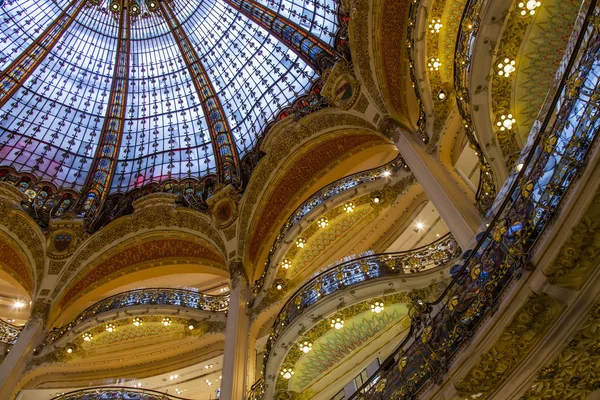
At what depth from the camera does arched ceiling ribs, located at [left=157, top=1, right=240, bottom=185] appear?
16141mm

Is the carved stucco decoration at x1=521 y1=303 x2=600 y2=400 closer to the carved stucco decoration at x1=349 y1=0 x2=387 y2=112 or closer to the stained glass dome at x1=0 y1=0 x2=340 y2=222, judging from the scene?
the carved stucco decoration at x1=349 y1=0 x2=387 y2=112

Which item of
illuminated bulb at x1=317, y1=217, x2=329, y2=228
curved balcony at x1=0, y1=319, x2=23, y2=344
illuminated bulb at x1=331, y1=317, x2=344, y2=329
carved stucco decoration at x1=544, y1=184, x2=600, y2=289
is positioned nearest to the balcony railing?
carved stucco decoration at x1=544, y1=184, x2=600, y2=289

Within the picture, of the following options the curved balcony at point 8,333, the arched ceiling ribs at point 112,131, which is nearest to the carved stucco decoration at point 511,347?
the curved balcony at point 8,333

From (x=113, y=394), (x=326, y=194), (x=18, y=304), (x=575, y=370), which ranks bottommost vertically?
(x=575, y=370)

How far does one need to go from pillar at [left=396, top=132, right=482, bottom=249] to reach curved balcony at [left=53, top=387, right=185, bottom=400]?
7072 mm

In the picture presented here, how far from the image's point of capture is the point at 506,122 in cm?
788

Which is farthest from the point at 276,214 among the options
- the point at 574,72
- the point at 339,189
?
the point at 574,72

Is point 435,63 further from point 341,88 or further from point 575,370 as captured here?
point 575,370

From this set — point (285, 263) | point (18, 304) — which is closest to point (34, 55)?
point (18, 304)

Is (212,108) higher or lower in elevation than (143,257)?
higher

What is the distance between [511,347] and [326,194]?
311 inches

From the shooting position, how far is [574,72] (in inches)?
189

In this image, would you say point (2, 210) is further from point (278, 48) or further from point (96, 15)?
point (278, 48)

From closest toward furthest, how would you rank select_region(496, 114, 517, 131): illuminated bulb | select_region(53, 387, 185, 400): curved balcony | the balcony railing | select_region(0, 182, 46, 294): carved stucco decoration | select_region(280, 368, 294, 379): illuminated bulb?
the balcony railing < select_region(496, 114, 517, 131): illuminated bulb < select_region(280, 368, 294, 379): illuminated bulb < select_region(53, 387, 185, 400): curved balcony < select_region(0, 182, 46, 294): carved stucco decoration
